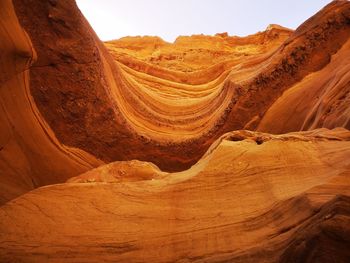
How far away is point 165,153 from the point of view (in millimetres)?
7625

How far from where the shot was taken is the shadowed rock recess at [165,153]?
10.1ft

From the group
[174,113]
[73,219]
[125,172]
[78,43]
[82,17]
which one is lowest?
[73,219]

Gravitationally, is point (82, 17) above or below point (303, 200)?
above

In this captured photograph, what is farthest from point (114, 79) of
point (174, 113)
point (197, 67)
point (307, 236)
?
point (197, 67)

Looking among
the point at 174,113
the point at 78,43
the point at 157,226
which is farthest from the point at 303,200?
the point at 174,113

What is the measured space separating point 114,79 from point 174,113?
2.01 metres

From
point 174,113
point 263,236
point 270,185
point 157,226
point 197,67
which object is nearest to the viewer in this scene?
point 263,236

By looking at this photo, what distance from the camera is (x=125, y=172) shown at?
4938mm

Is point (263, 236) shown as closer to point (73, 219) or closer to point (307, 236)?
point (307, 236)

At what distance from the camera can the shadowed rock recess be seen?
10.1 ft

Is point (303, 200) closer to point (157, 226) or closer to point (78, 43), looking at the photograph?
point (157, 226)

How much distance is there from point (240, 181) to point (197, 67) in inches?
489

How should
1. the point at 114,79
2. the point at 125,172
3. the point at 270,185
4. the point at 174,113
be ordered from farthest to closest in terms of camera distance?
the point at 174,113 < the point at 114,79 < the point at 125,172 < the point at 270,185

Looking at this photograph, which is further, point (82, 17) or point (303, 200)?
point (82, 17)
